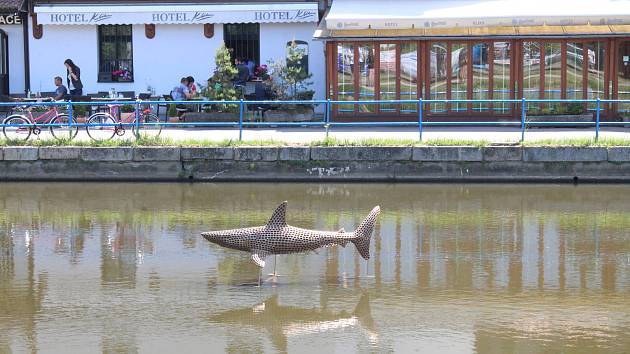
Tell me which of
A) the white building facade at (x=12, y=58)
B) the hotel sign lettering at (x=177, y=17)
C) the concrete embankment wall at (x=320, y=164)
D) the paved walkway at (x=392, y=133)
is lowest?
the concrete embankment wall at (x=320, y=164)

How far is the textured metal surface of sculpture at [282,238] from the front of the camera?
43.4ft

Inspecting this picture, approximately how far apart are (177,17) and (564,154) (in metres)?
12.7

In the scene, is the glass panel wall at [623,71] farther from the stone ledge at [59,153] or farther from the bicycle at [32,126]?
the stone ledge at [59,153]

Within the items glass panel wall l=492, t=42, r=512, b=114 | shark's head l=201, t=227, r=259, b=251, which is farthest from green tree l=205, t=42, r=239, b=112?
shark's head l=201, t=227, r=259, b=251

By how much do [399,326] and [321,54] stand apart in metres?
Answer: 19.4

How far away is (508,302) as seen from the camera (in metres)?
12.4

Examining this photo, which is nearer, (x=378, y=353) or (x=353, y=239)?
(x=378, y=353)

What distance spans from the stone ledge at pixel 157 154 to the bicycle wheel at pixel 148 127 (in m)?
0.71

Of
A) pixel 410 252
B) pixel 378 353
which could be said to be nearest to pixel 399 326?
pixel 378 353

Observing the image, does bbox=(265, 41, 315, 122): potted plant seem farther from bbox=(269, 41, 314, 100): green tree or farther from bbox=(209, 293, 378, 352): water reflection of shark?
bbox=(209, 293, 378, 352): water reflection of shark

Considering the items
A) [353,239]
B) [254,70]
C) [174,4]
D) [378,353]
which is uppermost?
[174,4]

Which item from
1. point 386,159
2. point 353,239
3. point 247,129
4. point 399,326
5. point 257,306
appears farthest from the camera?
point 247,129

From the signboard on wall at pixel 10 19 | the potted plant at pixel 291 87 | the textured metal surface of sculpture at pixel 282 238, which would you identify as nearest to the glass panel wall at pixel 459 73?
the potted plant at pixel 291 87

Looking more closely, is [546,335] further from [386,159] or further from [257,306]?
[386,159]
